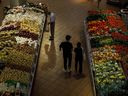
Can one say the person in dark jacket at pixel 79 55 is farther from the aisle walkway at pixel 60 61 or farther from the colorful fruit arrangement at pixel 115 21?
the colorful fruit arrangement at pixel 115 21

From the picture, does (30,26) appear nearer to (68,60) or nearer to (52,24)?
(52,24)

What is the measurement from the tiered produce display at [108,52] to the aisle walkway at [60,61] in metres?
0.87

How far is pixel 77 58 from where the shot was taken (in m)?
13.2

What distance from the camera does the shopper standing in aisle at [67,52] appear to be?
1309 cm

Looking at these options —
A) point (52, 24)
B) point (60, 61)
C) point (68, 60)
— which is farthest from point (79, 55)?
point (52, 24)

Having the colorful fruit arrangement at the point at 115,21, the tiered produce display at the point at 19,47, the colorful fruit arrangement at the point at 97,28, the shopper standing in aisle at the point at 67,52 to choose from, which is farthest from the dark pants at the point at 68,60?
the colorful fruit arrangement at the point at 115,21

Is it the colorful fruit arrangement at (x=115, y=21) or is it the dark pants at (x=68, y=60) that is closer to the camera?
the dark pants at (x=68, y=60)

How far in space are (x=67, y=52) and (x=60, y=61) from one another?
5.09 feet

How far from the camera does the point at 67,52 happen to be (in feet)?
43.4

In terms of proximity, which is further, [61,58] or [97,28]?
[97,28]

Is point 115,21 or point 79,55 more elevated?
point 115,21

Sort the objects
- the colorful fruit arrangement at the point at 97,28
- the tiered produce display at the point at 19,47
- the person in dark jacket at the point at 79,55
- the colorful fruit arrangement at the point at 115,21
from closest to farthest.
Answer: the tiered produce display at the point at 19,47, the person in dark jacket at the point at 79,55, the colorful fruit arrangement at the point at 97,28, the colorful fruit arrangement at the point at 115,21

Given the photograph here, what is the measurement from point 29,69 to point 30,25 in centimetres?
372

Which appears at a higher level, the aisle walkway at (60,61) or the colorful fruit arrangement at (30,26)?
the colorful fruit arrangement at (30,26)
